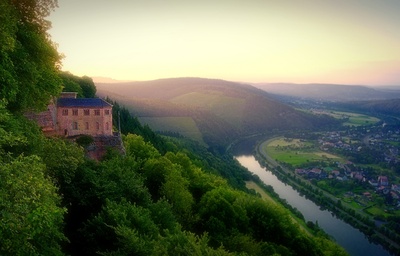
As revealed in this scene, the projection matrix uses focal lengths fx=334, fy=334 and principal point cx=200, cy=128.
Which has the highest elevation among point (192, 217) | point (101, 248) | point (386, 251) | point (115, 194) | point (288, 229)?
point (115, 194)

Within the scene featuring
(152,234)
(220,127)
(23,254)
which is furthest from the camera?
(220,127)

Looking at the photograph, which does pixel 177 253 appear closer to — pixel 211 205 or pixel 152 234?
pixel 152 234

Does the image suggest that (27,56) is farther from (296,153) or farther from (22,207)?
(296,153)

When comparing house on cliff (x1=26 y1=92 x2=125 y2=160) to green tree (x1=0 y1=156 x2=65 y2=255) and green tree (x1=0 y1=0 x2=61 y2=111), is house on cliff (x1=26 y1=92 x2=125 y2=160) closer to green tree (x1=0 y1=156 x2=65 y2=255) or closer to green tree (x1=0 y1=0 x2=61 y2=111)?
green tree (x1=0 y1=0 x2=61 y2=111)

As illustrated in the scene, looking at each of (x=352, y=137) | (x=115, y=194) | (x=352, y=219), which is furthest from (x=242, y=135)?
(x=115, y=194)

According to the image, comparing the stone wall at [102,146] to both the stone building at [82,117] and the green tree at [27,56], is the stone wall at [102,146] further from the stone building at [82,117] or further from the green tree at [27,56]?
the green tree at [27,56]

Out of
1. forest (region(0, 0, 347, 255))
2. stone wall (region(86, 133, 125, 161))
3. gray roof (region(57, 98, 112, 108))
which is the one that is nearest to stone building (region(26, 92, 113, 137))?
gray roof (region(57, 98, 112, 108))

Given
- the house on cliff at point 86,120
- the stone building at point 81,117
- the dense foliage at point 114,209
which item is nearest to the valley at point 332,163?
the dense foliage at point 114,209
